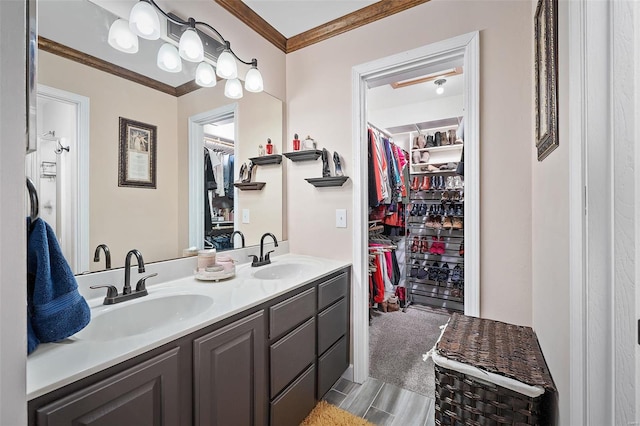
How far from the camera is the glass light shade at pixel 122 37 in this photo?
1.30 meters

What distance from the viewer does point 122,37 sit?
132 cm

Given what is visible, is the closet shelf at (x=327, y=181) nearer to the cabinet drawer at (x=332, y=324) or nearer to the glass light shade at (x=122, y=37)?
the cabinet drawer at (x=332, y=324)

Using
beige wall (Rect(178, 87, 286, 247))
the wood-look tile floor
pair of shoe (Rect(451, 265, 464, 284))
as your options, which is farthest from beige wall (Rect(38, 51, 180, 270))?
pair of shoe (Rect(451, 265, 464, 284))

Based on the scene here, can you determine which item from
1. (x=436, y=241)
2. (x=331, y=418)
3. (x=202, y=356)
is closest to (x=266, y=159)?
(x=202, y=356)

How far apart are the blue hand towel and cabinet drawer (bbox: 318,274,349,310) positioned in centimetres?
114

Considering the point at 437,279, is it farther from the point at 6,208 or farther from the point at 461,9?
the point at 6,208

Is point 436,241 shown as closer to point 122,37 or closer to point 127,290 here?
point 127,290

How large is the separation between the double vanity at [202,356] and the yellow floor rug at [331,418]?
0.06 metres

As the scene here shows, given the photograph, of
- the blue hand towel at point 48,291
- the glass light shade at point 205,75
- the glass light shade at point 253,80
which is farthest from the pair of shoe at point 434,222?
the blue hand towel at point 48,291

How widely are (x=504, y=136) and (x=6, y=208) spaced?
1929mm

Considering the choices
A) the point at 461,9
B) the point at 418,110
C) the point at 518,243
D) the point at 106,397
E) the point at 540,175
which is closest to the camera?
the point at 106,397

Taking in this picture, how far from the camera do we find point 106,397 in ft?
2.38

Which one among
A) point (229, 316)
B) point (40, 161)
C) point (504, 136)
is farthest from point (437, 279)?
point (40, 161)

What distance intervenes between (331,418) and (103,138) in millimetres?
1900
